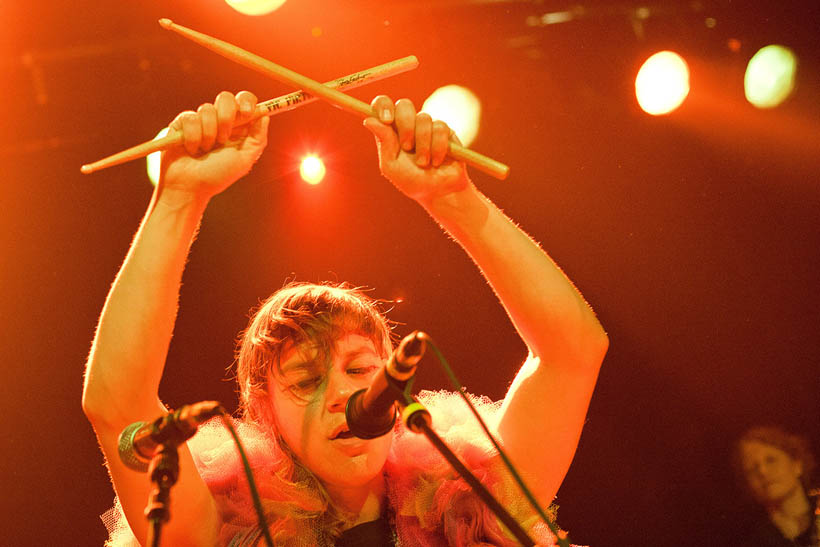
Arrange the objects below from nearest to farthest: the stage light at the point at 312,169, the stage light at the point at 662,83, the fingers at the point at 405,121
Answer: the fingers at the point at 405,121 < the stage light at the point at 312,169 < the stage light at the point at 662,83

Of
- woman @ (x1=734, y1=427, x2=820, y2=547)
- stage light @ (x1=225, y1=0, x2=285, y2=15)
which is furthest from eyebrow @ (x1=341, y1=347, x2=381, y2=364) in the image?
woman @ (x1=734, y1=427, x2=820, y2=547)

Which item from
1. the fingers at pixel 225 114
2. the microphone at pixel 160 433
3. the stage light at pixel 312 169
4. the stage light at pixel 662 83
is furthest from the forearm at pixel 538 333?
the stage light at pixel 662 83

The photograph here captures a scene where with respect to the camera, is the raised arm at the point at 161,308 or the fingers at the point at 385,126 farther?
the fingers at the point at 385,126

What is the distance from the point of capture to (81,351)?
2.47 m

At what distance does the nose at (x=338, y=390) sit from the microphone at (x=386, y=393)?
37 cm

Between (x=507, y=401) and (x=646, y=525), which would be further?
(x=646, y=525)

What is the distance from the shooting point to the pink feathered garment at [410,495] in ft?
4.21

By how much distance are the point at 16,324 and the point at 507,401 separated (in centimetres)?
180

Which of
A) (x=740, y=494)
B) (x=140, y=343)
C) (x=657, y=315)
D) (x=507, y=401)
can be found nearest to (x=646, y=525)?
(x=740, y=494)

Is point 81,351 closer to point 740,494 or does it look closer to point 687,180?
point 687,180

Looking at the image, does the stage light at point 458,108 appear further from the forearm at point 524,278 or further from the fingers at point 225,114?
the fingers at point 225,114

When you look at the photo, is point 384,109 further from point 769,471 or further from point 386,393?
point 769,471

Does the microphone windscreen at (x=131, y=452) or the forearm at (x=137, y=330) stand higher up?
the forearm at (x=137, y=330)

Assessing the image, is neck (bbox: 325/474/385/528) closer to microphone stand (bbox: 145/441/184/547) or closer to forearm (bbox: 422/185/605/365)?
forearm (bbox: 422/185/605/365)
